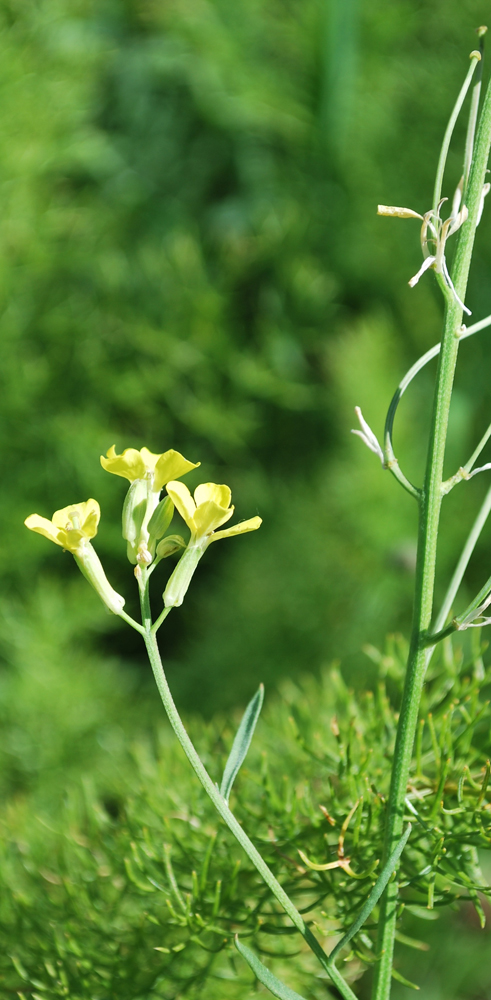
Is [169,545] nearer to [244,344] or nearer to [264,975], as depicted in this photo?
[264,975]

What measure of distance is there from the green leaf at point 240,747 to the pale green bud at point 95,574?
0.10ft

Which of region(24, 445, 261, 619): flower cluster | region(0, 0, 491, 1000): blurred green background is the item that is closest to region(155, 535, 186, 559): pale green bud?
region(24, 445, 261, 619): flower cluster

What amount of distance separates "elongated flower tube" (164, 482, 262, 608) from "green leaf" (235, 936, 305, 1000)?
2.2 inches

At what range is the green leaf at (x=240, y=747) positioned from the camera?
135mm

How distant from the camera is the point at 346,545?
0.51 m

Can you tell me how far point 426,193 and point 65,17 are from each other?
0.30 meters

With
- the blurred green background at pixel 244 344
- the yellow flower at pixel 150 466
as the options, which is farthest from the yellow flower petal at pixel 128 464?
the blurred green background at pixel 244 344

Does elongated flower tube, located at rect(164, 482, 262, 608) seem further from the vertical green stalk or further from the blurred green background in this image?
the blurred green background

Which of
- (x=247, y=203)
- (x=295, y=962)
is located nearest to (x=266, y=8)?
(x=247, y=203)

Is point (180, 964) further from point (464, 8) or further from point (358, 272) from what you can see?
point (464, 8)

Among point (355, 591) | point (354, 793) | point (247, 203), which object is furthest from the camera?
point (247, 203)

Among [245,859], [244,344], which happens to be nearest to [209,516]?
[245,859]

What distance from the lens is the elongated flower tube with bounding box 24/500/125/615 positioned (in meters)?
0.13

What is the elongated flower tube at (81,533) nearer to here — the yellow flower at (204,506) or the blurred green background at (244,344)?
the yellow flower at (204,506)
